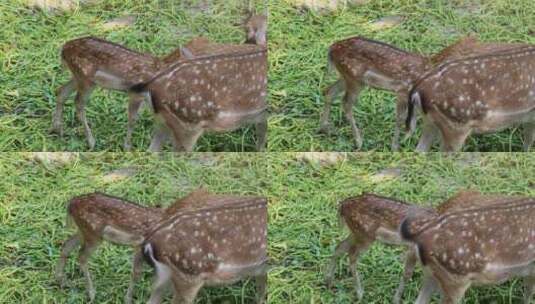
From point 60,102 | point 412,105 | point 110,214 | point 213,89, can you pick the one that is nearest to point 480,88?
point 412,105

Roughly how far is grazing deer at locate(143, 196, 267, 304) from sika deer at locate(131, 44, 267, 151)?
27 centimetres

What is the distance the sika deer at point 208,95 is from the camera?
149 inches

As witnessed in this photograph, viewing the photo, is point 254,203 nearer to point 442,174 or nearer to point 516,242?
point 442,174

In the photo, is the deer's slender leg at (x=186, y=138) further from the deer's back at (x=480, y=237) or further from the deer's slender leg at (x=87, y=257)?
the deer's back at (x=480, y=237)

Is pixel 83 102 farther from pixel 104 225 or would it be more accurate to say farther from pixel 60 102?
pixel 104 225

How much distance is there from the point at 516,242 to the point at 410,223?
1.23 ft

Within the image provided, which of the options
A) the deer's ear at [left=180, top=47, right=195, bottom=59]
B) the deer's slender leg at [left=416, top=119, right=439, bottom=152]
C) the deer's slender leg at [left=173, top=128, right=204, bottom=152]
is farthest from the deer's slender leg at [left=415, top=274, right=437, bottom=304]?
the deer's ear at [left=180, top=47, right=195, bottom=59]

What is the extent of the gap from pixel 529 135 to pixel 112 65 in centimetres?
151

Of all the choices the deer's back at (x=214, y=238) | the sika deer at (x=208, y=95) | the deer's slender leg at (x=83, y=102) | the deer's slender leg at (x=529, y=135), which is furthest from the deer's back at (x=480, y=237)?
the deer's slender leg at (x=83, y=102)

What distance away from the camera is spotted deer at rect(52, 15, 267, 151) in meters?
3.85

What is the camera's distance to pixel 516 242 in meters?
3.77

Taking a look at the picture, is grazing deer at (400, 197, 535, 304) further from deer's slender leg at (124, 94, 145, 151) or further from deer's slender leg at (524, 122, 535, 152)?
deer's slender leg at (124, 94, 145, 151)

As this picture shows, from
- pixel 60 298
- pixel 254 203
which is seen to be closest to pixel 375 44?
pixel 254 203

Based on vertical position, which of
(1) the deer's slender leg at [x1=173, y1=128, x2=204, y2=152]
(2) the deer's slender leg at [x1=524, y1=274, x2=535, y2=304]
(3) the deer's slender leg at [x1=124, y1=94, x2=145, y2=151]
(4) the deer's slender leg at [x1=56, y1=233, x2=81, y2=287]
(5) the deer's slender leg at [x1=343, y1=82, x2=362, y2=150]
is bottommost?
(4) the deer's slender leg at [x1=56, y1=233, x2=81, y2=287]
